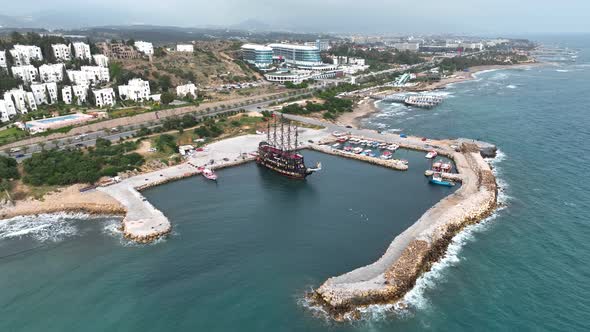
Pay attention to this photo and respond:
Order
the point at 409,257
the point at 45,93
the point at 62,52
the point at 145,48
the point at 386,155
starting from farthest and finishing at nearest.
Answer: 1. the point at 145,48
2. the point at 62,52
3. the point at 45,93
4. the point at 386,155
5. the point at 409,257

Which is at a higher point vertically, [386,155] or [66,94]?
[66,94]

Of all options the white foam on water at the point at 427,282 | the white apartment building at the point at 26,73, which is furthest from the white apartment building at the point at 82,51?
the white foam on water at the point at 427,282

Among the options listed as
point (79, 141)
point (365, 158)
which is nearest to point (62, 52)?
point (79, 141)

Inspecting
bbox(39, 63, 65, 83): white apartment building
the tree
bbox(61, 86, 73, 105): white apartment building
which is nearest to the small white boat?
the tree

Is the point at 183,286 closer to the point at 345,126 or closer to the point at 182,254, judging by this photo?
the point at 182,254

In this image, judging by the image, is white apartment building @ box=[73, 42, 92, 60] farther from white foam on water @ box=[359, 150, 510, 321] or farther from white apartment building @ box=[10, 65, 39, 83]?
white foam on water @ box=[359, 150, 510, 321]

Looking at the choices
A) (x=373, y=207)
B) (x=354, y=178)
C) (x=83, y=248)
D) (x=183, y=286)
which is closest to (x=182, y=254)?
(x=183, y=286)

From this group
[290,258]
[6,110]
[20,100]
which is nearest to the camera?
[290,258]

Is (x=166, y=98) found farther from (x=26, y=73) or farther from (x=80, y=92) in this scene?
(x=26, y=73)
